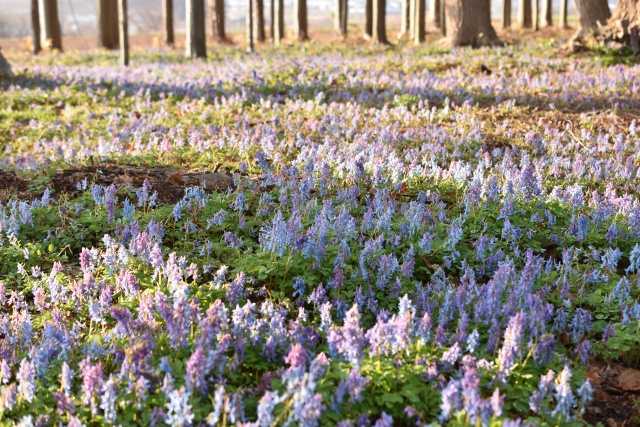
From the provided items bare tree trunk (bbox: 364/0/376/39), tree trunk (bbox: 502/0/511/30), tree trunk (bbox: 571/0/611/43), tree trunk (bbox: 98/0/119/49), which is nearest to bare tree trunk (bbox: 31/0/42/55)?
tree trunk (bbox: 98/0/119/49)

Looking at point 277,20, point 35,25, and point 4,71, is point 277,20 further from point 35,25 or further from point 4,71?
point 4,71

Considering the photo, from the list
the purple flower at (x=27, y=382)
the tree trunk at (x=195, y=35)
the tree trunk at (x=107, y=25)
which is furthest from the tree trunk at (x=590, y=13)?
the tree trunk at (x=107, y=25)

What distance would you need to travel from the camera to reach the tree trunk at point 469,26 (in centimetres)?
2205

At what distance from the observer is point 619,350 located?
172 inches

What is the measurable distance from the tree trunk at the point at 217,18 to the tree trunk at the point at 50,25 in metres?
7.55

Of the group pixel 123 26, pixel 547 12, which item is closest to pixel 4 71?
pixel 123 26

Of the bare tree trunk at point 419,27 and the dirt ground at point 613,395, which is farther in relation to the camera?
the bare tree trunk at point 419,27

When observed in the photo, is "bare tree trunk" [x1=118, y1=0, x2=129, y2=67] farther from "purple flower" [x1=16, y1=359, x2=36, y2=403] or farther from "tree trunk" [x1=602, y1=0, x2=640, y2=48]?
"purple flower" [x1=16, y1=359, x2=36, y2=403]

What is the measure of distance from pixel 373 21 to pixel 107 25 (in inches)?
493

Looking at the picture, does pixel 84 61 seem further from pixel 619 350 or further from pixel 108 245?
pixel 619 350

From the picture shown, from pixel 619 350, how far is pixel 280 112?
8223mm

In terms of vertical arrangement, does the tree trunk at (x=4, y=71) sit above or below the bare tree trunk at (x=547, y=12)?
below

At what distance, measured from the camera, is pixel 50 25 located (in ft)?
105

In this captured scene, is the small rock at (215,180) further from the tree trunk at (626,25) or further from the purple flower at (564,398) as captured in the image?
the tree trunk at (626,25)
